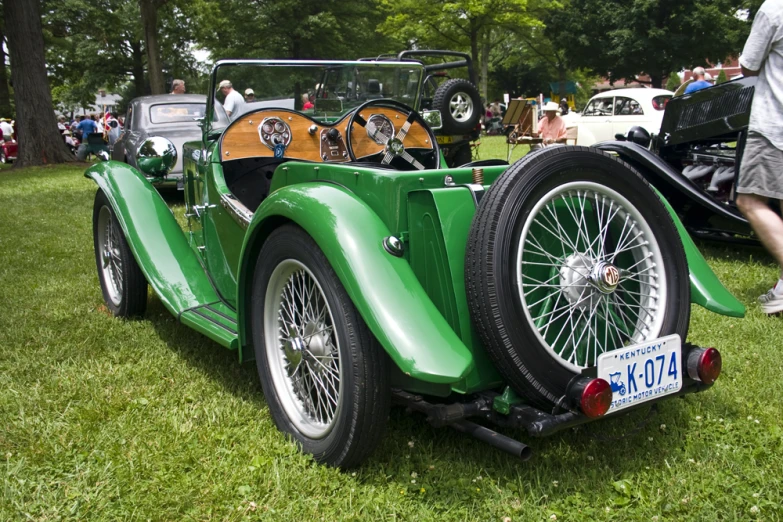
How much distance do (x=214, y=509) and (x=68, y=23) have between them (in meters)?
31.0

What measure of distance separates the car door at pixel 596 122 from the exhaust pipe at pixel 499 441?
1488cm

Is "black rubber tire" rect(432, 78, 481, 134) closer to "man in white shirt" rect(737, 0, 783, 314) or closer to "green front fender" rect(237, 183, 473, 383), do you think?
"man in white shirt" rect(737, 0, 783, 314)

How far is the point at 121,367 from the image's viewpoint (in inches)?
139

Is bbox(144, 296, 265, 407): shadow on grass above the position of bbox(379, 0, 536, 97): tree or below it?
below

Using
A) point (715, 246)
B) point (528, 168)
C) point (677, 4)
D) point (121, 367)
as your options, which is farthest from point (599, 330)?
point (677, 4)

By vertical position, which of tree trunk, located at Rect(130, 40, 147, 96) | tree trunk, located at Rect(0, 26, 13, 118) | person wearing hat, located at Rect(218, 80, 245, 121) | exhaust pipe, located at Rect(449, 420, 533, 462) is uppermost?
tree trunk, located at Rect(130, 40, 147, 96)

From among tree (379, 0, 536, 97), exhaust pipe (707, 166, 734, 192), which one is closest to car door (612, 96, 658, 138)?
exhaust pipe (707, 166, 734, 192)

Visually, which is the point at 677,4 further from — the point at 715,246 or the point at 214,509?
the point at 214,509

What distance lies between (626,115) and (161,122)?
10.6 meters

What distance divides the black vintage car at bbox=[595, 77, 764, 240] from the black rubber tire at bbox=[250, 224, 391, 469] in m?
3.65

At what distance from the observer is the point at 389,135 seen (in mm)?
3686

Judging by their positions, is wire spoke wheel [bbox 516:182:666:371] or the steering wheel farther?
the steering wheel

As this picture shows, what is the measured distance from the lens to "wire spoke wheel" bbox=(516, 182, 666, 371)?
231 centimetres

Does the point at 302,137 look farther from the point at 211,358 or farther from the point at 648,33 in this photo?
the point at 648,33
